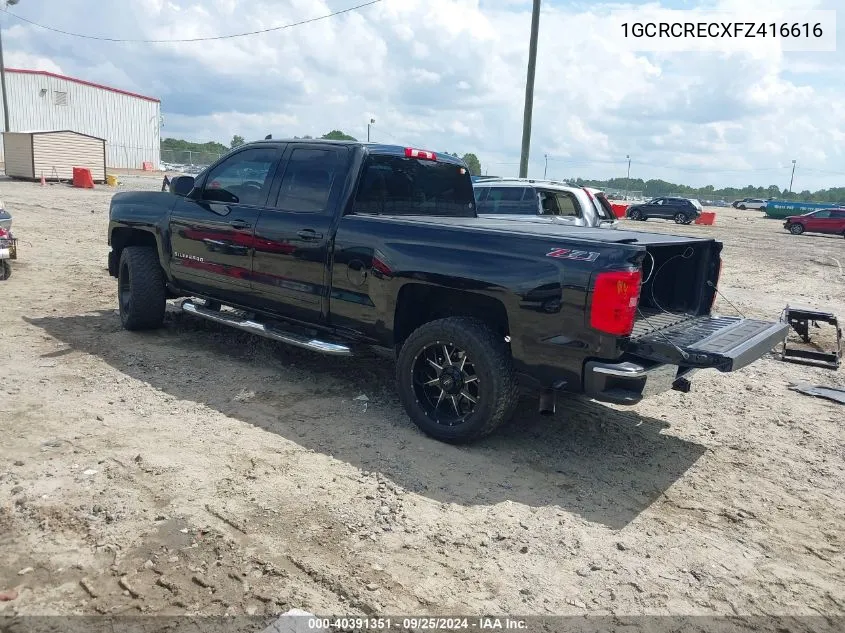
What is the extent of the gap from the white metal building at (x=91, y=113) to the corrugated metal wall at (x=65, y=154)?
608 inches

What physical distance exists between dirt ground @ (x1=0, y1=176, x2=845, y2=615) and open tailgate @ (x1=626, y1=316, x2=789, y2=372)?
827mm

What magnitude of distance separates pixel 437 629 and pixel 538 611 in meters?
0.45

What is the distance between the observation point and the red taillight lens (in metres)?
3.69

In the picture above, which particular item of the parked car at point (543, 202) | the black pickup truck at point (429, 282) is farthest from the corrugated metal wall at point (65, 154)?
the black pickup truck at point (429, 282)

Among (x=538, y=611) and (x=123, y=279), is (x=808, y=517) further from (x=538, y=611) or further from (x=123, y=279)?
(x=123, y=279)

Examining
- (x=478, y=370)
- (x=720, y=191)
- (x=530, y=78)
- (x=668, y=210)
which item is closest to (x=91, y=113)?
(x=668, y=210)

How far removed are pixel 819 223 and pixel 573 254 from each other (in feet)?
113

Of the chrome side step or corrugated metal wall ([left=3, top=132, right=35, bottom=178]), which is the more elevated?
corrugated metal wall ([left=3, top=132, right=35, bottom=178])

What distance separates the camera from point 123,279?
22.6 ft

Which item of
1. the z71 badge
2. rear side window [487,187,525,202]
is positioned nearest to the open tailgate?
the z71 badge

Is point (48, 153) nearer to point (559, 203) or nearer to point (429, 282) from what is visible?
point (559, 203)

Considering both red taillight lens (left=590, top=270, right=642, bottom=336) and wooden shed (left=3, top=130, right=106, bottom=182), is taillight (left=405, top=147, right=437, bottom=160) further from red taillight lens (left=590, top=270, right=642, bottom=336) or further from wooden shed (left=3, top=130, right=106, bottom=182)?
wooden shed (left=3, top=130, right=106, bottom=182)

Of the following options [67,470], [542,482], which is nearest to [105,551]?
[67,470]

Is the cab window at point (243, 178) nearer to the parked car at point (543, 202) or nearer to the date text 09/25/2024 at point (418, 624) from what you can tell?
the date text 09/25/2024 at point (418, 624)
